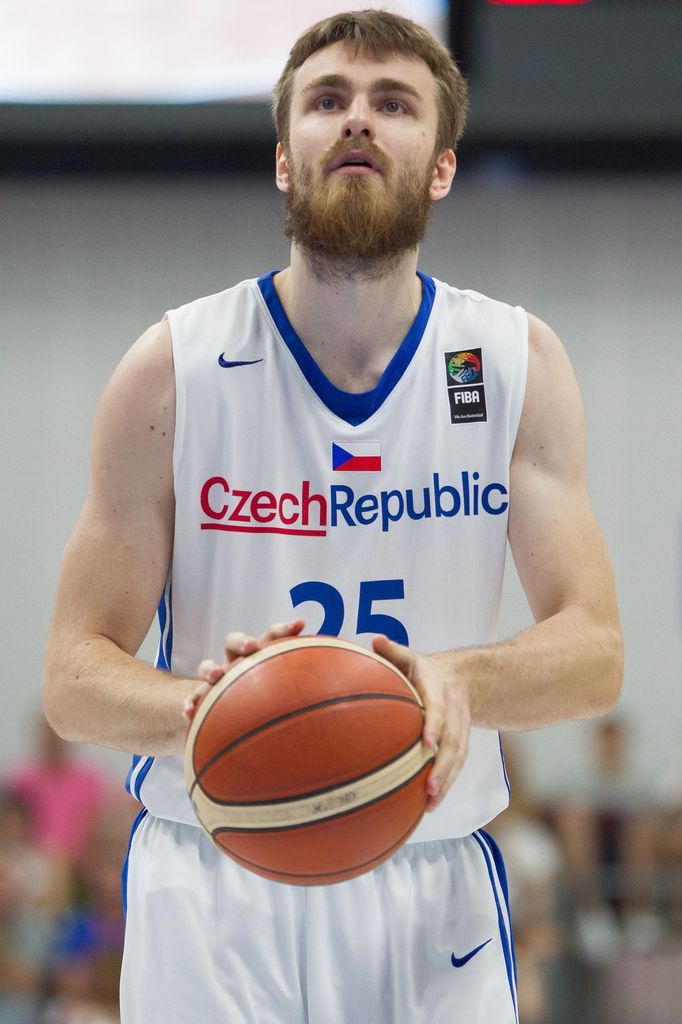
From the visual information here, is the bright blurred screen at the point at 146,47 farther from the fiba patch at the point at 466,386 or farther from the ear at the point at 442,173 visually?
the fiba patch at the point at 466,386

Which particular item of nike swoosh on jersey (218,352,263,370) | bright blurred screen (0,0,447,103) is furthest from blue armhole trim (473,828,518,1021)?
bright blurred screen (0,0,447,103)

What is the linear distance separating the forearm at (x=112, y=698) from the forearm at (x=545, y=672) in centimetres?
59

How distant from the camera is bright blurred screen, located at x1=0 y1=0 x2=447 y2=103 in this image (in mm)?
8266

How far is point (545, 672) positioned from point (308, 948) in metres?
0.84

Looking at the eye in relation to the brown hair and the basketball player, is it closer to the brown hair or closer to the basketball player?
the basketball player

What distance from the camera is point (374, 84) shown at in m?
3.21

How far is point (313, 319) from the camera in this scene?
129 inches

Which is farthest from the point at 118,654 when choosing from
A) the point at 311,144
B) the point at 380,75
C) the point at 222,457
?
the point at 380,75

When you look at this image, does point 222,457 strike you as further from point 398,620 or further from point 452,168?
point 452,168

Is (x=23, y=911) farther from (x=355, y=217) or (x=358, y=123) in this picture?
(x=358, y=123)

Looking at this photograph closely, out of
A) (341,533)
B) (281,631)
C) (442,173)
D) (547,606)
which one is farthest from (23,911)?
(281,631)

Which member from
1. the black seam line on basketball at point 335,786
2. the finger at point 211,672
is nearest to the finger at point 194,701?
the finger at point 211,672

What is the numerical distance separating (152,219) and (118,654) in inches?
280

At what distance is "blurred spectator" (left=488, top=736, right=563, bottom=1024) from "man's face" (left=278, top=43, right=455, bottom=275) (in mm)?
4718
